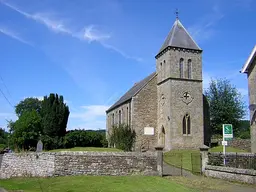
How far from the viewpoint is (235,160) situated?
18.3m

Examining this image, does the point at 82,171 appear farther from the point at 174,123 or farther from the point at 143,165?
the point at 174,123

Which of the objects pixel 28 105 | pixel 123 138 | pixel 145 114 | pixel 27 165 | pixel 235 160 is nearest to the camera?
pixel 235 160

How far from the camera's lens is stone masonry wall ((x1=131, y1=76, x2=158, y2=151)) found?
3922cm

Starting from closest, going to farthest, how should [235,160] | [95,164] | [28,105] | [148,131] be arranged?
[235,160] < [95,164] < [148,131] < [28,105]

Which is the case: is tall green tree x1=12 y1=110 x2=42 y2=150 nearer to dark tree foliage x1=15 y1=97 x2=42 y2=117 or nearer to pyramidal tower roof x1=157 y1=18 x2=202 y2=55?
pyramidal tower roof x1=157 y1=18 x2=202 y2=55

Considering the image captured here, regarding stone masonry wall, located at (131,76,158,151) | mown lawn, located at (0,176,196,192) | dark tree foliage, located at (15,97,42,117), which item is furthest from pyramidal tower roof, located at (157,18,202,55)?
dark tree foliage, located at (15,97,42,117)

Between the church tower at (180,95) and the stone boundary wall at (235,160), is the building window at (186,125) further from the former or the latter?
the stone boundary wall at (235,160)

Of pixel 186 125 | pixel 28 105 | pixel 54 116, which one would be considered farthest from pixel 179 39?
pixel 28 105

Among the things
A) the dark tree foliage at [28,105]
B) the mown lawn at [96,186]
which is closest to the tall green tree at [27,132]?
the mown lawn at [96,186]

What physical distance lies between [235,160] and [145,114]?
2228 centimetres

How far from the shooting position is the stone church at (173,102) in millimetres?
37344

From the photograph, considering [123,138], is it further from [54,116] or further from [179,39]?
[179,39]

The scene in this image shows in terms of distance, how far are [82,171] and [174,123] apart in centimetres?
1902

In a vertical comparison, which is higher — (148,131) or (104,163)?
(148,131)
